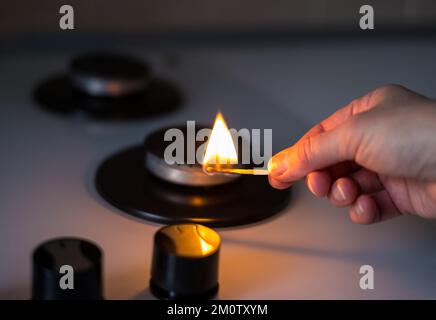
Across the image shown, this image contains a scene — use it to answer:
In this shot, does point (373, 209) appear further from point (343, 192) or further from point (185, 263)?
point (185, 263)

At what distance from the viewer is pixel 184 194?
2.43 feet

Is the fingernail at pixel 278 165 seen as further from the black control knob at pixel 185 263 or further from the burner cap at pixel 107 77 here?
the burner cap at pixel 107 77

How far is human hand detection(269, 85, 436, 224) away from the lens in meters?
0.63

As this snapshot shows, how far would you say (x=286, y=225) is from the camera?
0.73m

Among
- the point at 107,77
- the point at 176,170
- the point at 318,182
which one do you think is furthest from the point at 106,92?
the point at 318,182

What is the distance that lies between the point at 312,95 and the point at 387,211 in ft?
1.27

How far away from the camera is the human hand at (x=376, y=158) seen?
625 mm

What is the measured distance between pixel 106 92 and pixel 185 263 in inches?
18.9

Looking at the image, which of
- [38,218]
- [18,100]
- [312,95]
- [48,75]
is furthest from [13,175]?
[312,95]

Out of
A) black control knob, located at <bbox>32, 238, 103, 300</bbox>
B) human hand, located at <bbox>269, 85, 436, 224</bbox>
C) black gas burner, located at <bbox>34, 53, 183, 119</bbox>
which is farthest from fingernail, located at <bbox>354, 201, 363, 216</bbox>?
black gas burner, located at <bbox>34, 53, 183, 119</bbox>

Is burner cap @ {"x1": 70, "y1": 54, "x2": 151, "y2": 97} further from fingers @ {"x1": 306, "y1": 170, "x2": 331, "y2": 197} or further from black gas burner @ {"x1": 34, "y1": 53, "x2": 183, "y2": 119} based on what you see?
fingers @ {"x1": 306, "y1": 170, "x2": 331, "y2": 197}

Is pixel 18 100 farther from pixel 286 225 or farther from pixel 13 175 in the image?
pixel 286 225

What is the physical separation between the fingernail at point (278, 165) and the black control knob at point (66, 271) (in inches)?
8.4

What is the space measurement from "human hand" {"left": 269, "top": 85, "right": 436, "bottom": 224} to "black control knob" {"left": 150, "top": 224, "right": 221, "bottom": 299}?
135 millimetres
